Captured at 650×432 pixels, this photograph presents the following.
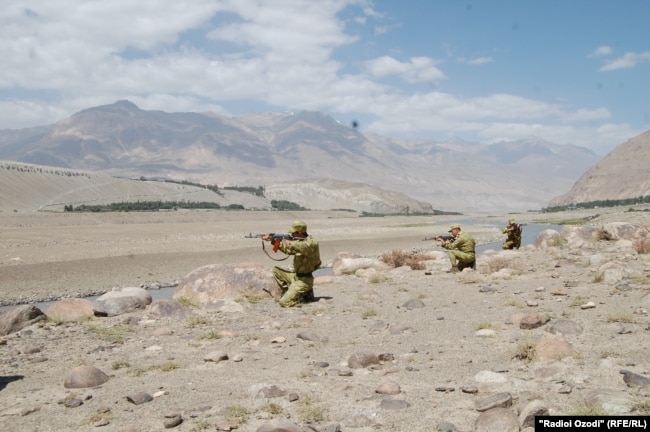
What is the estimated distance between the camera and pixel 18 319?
1053cm

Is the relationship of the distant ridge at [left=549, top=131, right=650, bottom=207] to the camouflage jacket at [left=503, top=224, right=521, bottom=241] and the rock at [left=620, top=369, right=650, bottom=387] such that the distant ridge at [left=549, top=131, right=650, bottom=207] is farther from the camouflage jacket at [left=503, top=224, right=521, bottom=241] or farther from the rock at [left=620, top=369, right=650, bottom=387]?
the rock at [left=620, top=369, right=650, bottom=387]

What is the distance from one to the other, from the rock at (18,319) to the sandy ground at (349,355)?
0.34 meters

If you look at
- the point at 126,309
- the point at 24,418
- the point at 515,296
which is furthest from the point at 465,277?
the point at 24,418

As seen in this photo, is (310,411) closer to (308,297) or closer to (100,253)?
(308,297)

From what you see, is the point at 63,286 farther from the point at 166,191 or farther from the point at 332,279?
the point at 166,191

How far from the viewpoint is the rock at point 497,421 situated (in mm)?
4723

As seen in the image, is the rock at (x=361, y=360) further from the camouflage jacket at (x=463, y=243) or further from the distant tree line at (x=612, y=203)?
the distant tree line at (x=612, y=203)

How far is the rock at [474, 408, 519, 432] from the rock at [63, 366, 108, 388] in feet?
15.6

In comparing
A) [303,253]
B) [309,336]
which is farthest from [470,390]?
[303,253]

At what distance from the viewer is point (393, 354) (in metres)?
7.63

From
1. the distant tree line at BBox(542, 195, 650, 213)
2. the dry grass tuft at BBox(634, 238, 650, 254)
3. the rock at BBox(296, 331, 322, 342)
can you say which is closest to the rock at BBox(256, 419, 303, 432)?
the rock at BBox(296, 331, 322, 342)

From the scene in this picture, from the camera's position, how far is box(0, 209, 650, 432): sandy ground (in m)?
5.53

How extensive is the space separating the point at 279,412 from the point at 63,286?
21.2 metres

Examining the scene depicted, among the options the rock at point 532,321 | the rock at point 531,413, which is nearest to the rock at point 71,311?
the rock at point 532,321
